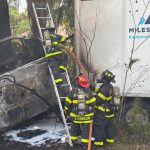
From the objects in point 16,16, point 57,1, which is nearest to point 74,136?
point 57,1

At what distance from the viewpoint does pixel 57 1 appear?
1165 cm

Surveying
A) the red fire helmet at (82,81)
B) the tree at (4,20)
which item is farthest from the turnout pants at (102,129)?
the tree at (4,20)

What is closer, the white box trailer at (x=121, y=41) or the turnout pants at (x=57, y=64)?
the turnout pants at (x=57, y=64)

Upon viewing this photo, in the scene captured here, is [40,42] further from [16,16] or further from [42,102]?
[16,16]

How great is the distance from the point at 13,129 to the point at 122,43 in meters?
3.23

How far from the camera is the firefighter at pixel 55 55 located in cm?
890

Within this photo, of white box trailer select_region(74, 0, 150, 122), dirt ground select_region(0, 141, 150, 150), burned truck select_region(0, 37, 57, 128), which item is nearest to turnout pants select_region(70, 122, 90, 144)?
dirt ground select_region(0, 141, 150, 150)

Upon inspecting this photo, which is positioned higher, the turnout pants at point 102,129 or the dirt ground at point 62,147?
the turnout pants at point 102,129

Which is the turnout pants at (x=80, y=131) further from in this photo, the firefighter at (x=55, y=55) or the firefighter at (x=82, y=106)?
the firefighter at (x=55, y=55)

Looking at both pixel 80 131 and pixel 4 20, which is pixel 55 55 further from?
pixel 4 20

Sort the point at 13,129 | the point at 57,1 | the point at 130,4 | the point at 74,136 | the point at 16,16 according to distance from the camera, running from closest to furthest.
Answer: the point at 74,136 → the point at 130,4 → the point at 13,129 → the point at 57,1 → the point at 16,16

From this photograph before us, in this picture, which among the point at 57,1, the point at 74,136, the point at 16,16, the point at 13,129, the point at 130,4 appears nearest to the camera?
the point at 74,136

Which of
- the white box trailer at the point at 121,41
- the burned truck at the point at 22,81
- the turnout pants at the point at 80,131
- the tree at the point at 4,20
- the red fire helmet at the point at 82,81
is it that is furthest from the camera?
the tree at the point at 4,20

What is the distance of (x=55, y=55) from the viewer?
354 inches
